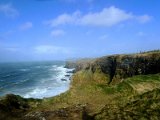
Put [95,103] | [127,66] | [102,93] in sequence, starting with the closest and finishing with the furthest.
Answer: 1. [95,103]
2. [102,93]
3. [127,66]

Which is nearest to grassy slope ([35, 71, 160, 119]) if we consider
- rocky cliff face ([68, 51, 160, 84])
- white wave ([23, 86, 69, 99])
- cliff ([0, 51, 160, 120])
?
cliff ([0, 51, 160, 120])

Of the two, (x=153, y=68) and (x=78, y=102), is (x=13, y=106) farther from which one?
(x=153, y=68)

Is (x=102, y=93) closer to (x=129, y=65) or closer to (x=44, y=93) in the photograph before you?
(x=129, y=65)

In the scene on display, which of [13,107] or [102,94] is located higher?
[102,94]

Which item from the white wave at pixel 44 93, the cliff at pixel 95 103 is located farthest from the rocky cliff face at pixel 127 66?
the white wave at pixel 44 93

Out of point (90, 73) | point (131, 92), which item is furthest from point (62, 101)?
point (90, 73)

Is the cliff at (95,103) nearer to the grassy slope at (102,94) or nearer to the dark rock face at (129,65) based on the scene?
the grassy slope at (102,94)

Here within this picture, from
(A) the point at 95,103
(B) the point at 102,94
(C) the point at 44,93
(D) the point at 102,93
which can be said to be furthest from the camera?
(C) the point at 44,93

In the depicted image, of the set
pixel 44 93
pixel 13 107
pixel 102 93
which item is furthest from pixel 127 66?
pixel 13 107

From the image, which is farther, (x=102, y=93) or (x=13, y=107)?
(x=102, y=93)

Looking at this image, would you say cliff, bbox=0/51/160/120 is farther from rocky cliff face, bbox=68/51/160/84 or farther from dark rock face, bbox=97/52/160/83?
dark rock face, bbox=97/52/160/83

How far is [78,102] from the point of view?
31844 mm

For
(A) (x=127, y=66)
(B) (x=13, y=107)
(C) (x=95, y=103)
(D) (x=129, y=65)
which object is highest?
(D) (x=129, y=65)

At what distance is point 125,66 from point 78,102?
2817 cm
